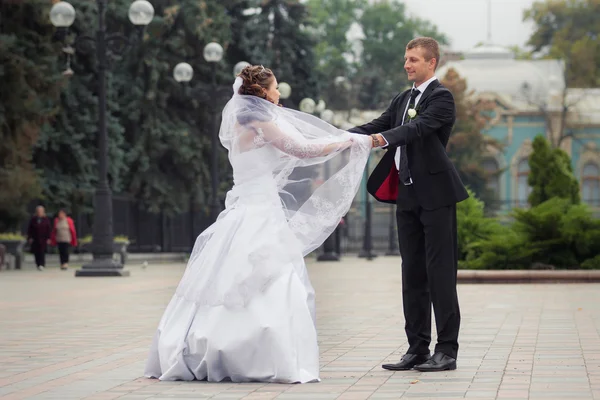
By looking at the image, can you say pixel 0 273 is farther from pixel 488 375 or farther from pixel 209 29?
pixel 488 375

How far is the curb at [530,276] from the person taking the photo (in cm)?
2141

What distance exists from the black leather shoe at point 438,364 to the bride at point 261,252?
0.79 meters

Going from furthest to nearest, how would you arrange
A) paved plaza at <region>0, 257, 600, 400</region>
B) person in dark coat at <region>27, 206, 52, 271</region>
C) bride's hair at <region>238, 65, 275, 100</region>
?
person in dark coat at <region>27, 206, 52, 271</region>, bride's hair at <region>238, 65, 275, 100</region>, paved plaza at <region>0, 257, 600, 400</region>

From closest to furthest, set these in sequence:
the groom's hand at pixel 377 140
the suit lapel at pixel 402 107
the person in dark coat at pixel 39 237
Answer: the groom's hand at pixel 377 140
the suit lapel at pixel 402 107
the person in dark coat at pixel 39 237

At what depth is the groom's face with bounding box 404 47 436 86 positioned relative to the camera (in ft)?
28.0

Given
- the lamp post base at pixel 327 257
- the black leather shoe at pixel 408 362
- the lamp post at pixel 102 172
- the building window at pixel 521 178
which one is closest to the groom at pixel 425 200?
the black leather shoe at pixel 408 362

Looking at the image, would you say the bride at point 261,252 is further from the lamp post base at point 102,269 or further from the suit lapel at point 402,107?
the lamp post base at point 102,269

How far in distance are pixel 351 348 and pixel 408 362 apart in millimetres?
1682

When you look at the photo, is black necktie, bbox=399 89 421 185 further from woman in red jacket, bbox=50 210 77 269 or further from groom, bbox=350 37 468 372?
woman in red jacket, bbox=50 210 77 269

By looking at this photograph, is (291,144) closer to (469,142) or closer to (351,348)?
(351,348)

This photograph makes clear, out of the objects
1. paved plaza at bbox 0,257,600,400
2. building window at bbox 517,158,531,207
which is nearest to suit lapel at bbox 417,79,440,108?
paved plaza at bbox 0,257,600,400

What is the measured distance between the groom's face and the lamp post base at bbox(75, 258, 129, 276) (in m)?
18.3

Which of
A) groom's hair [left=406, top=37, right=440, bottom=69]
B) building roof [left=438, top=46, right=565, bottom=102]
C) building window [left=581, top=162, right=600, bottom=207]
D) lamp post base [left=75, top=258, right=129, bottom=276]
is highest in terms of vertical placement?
building roof [left=438, top=46, right=565, bottom=102]

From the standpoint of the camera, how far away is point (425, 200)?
845 centimetres
